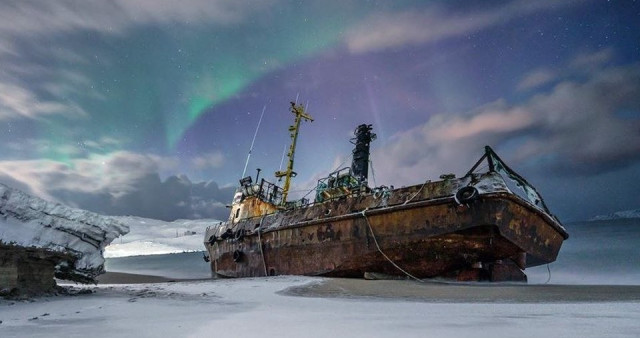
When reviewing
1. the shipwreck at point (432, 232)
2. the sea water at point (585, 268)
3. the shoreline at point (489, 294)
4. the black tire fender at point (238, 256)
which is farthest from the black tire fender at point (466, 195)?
the black tire fender at point (238, 256)

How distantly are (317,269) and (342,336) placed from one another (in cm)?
979

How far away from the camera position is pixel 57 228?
5348mm

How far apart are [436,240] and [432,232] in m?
0.27

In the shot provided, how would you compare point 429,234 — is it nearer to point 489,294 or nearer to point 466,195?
point 466,195

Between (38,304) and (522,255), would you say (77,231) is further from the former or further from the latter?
(522,255)

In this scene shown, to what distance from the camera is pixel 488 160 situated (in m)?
9.53

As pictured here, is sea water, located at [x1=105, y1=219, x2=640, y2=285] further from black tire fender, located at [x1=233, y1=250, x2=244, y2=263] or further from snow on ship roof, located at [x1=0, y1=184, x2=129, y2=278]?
snow on ship roof, located at [x1=0, y1=184, x2=129, y2=278]

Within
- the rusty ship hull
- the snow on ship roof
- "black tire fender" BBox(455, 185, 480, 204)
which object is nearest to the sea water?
the rusty ship hull

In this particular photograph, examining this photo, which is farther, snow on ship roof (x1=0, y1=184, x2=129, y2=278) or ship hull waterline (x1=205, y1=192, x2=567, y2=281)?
ship hull waterline (x1=205, y1=192, x2=567, y2=281)

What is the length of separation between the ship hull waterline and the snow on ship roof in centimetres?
690

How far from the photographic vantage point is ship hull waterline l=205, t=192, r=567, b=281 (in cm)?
888

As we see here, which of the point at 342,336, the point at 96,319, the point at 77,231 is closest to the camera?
the point at 342,336

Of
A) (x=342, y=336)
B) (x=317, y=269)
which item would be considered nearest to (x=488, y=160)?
(x=317, y=269)

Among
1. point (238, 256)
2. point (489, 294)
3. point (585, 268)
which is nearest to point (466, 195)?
point (489, 294)
